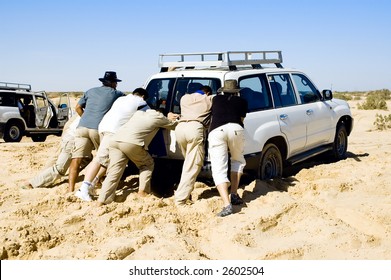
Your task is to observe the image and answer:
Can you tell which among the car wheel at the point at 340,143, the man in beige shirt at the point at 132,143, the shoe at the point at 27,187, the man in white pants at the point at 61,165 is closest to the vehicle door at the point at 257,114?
the man in beige shirt at the point at 132,143

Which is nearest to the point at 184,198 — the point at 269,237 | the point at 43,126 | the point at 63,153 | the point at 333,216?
the point at 269,237

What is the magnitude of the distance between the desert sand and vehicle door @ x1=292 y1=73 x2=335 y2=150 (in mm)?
847

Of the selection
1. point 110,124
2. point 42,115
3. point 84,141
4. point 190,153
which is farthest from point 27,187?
point 42,115

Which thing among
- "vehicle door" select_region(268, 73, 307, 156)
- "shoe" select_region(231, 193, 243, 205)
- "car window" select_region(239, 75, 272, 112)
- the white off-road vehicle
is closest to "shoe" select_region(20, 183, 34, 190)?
"shoe" select_region(231, 193, 243, 205)

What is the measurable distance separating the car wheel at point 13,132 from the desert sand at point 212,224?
30.4 ft

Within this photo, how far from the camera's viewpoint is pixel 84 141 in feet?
24.5

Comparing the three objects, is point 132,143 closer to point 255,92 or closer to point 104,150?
point 104,150

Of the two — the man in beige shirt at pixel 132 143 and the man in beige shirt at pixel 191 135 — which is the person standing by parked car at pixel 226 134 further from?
the man in beige shirt at pixel 132 143

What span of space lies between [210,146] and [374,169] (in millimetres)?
3288

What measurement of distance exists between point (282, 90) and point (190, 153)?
7.20 feet

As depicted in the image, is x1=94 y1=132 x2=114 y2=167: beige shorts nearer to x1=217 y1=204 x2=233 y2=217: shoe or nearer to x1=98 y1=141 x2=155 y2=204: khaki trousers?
x1=98 y1=141 x2=155 y2=204: khaki trousers

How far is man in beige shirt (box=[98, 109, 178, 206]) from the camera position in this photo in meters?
6.66

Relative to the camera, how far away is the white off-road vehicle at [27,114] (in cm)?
1659

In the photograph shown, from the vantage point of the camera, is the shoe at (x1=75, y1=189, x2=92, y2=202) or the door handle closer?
the shoe at (x1=75, y1=189, x2=92, y2=202)
